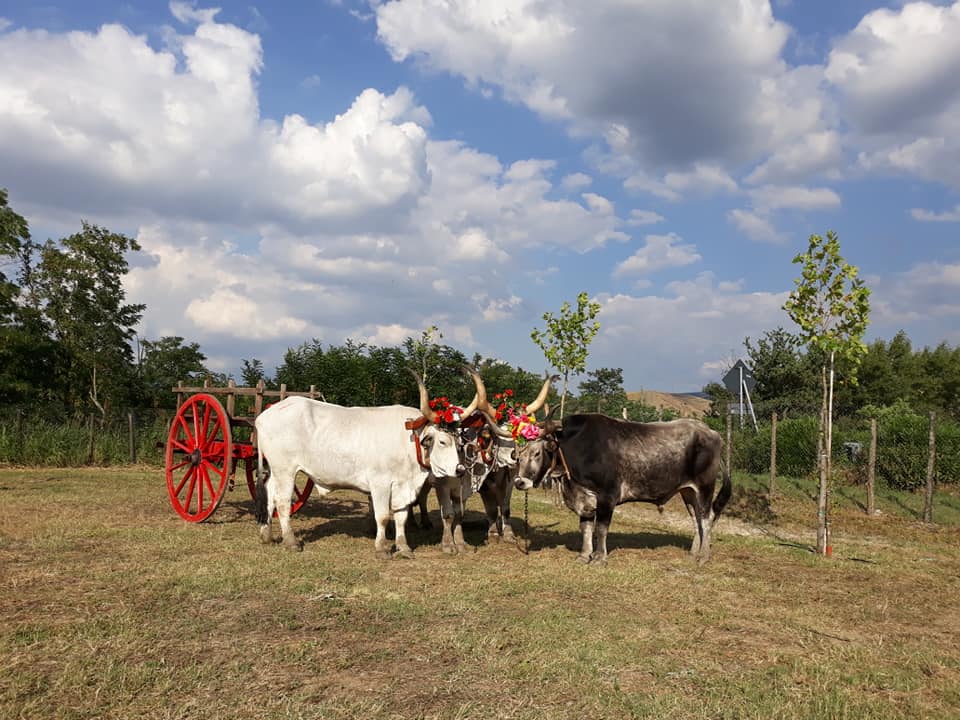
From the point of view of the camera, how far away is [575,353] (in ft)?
52.9

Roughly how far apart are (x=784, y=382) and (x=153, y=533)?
97.6 ft

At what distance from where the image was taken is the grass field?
13.1 ft

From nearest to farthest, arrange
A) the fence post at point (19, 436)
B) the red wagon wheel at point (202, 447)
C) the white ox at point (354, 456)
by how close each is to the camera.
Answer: the white ox at point (354, 456) → the red wagon wheel at point (202, 447) → the fence post at point (19, 436)

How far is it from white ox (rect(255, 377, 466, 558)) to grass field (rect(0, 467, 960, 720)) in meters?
0.58

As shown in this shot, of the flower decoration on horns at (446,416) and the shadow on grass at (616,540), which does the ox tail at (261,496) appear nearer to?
the flower decoration on horns at (446,416)

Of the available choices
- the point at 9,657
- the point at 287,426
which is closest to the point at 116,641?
the point at 9,657

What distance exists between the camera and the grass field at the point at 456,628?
400 centimetres

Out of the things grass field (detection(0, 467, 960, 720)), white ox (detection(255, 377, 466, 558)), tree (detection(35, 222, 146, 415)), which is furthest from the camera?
tree (detection(35, 222, 146, 415))

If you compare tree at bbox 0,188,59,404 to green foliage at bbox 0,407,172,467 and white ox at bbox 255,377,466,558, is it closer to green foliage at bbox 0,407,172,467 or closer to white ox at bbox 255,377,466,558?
green foliage at bbox 0,407,172,467

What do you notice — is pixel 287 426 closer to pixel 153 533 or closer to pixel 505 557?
pixel 153 533

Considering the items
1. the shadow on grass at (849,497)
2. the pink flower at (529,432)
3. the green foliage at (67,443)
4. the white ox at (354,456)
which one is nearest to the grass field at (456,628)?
the white ox at (354,456)

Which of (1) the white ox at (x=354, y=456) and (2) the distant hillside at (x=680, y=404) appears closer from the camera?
(1) the white ox at (x=354, y=456)

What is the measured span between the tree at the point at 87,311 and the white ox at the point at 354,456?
20.4 m

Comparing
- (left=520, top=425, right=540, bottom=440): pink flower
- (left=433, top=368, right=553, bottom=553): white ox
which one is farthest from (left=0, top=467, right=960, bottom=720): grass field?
(left=520, top=425, right=540, bottom=440): pink flower
